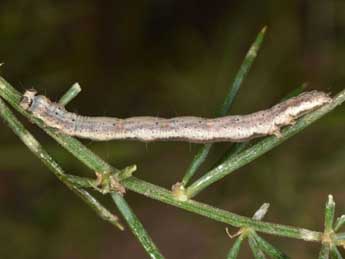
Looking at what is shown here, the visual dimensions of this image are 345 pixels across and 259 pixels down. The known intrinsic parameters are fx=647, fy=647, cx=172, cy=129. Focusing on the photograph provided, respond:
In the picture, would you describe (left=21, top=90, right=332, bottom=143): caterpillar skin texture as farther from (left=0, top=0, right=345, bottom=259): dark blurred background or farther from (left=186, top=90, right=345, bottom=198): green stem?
(left=0, top=0, right=345, bottom=259): dark blurred background

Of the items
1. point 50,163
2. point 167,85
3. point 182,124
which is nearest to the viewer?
point 50,163

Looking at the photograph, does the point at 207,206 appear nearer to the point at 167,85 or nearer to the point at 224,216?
the point at 224,216

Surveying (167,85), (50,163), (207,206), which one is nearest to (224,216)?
(207,206)

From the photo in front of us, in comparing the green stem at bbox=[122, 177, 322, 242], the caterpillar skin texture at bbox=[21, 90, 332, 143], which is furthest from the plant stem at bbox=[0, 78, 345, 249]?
the caterpillar skin texture at bbox=[21, 90, 332, 143]

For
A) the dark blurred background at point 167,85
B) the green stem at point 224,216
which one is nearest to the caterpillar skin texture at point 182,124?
the green stem at point 224,216

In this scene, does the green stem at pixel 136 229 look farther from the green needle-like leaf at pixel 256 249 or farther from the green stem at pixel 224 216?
the green needle-like leaf at pixel 256 249

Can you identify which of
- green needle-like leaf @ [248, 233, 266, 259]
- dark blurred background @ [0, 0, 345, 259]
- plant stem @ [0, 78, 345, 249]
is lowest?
green needle-like leaf @ [248, 233, 266, 259]

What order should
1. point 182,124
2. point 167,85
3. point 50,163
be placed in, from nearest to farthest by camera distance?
point 50,163
point 182,124
point 167,85

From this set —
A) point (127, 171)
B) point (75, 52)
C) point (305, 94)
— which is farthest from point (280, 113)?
point (75, 52)
